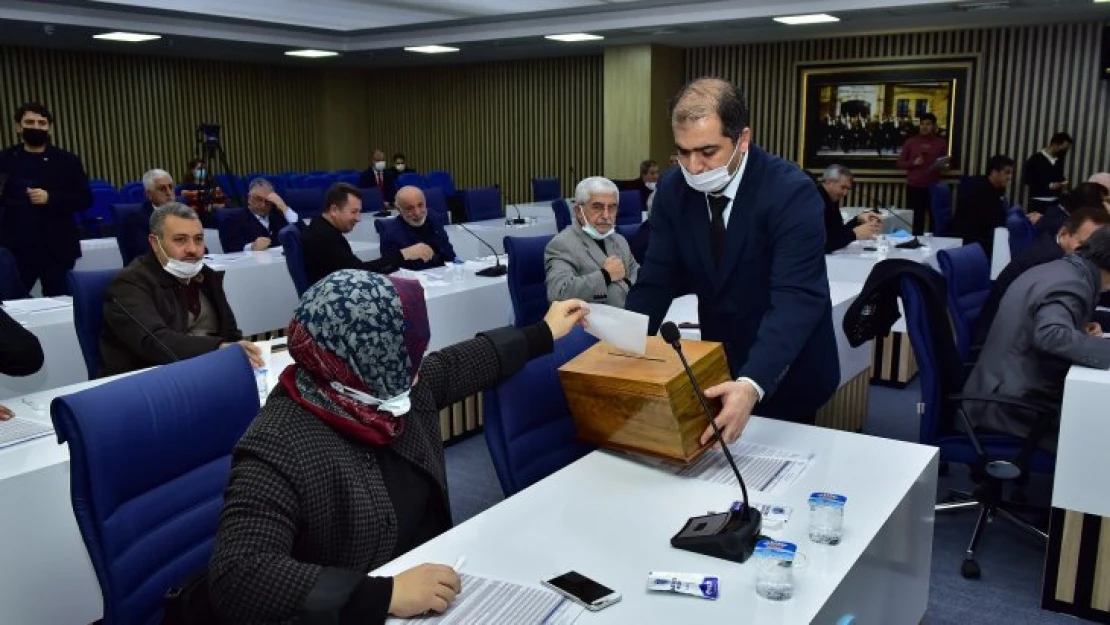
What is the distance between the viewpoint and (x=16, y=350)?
266 cm

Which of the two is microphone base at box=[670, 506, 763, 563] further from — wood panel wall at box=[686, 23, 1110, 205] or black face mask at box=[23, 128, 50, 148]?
wood panel wall at box=[686, 23, 1110, 205]

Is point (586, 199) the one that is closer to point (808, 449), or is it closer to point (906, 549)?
point (808, 449)

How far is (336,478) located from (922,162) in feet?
34.1

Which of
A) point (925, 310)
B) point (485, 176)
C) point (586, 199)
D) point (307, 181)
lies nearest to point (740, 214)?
point (925, 310)

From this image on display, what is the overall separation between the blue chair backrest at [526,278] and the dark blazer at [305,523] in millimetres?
2568

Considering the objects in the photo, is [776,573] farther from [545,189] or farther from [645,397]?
[545,189]

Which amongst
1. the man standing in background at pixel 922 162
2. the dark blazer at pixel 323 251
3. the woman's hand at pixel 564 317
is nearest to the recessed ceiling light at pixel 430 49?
the man standing in background at pixel 922 162

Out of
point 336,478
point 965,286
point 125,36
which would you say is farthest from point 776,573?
point 125,36

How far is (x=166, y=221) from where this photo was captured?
346 cm

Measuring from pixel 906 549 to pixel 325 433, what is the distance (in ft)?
4.26

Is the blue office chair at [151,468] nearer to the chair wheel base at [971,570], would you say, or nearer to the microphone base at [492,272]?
the chair wheel base at [971,570]

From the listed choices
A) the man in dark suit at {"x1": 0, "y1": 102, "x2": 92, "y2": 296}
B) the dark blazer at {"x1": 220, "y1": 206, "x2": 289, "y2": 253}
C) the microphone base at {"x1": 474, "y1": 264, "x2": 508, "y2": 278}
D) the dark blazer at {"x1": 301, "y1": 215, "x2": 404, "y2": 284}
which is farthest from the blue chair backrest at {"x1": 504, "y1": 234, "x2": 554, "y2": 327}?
the man in dark suit at {"x1": 0, "y1": 102, "x2": 92, "y2": 296}

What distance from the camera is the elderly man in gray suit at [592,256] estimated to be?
4180mm

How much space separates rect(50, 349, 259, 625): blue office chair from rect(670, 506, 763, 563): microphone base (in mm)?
993
